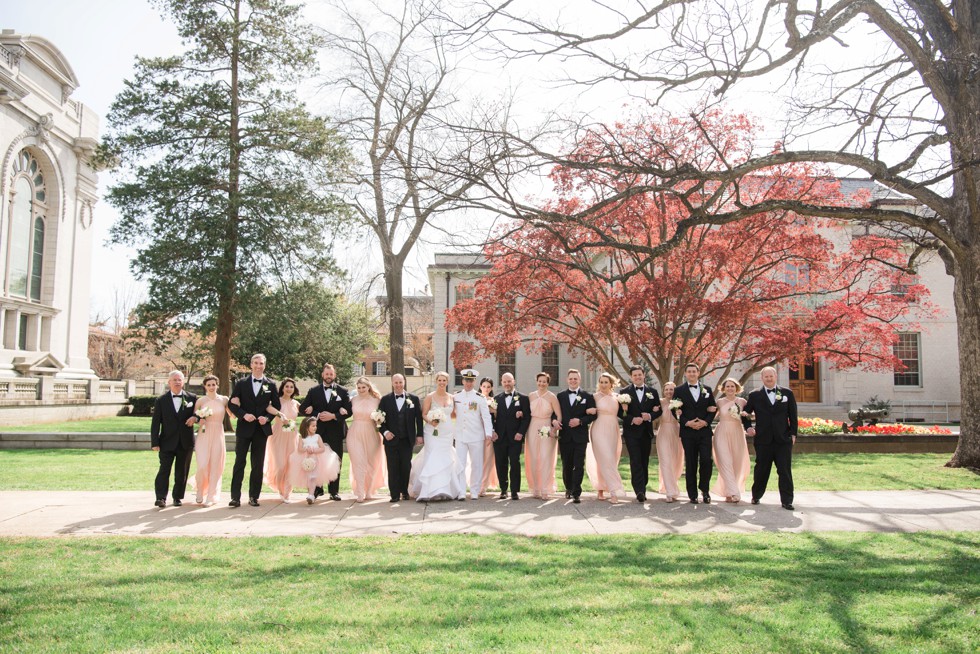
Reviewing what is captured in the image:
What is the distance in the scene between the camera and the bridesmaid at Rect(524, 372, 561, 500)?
11016 millimetres

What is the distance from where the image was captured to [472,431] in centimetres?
1115

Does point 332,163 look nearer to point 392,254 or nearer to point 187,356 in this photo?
point 392,254

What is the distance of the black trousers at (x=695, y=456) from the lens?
10469 millimetres

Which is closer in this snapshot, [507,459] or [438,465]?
[438,465]

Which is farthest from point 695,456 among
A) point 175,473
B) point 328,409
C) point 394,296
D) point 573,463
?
point 394,296

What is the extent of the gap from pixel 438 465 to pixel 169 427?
381cm

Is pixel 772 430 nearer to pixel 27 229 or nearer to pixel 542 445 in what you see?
pixel 542 445

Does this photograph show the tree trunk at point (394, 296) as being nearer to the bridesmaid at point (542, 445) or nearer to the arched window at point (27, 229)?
the bridesmaid at point (542, 445)

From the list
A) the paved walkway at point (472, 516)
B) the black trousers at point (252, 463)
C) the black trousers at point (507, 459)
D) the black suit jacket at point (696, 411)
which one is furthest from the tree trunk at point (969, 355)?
the black trousers at point (252, 463)

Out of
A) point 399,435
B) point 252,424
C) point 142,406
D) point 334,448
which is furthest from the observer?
point 142,406

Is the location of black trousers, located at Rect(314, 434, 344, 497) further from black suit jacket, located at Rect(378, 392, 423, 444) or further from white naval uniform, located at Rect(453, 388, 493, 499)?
white naval uniform, located at Rect(453, 388, 493, 499)

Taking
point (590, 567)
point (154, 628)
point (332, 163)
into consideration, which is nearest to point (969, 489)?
point (590, 567)

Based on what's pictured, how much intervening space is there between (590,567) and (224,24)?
23.7 meters

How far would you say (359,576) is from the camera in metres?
6.02
